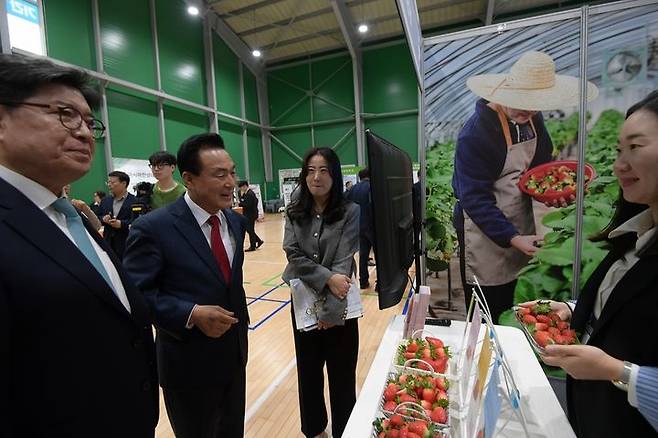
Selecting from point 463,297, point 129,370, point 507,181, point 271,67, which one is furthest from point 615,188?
point 271,67

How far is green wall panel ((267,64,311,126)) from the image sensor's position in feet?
45.9

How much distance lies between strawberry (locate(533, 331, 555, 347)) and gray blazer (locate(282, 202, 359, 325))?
2.60 ft

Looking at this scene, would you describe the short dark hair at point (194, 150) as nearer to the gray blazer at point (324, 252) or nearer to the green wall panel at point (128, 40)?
the gray blazer at point (324, 252)

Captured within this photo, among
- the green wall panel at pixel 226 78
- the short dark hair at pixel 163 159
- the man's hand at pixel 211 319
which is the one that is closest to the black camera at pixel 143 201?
the short dark hair at pixel 163 159

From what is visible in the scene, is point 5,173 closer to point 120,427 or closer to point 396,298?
point 120,427

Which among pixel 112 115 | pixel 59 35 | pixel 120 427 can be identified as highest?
pixel 59 35

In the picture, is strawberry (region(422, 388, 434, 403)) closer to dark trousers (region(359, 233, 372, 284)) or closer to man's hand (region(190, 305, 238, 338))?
man's hand (region(190, 305, 238, 338))

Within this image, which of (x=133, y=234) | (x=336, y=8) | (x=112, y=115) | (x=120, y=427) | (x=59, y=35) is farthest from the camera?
(x=336, y=8)

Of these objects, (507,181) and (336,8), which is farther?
(336,8)

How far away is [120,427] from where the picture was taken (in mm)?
844

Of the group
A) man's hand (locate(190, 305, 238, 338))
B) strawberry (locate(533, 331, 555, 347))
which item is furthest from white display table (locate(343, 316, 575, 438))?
man's hand (locate(190, 305, 238, 338))

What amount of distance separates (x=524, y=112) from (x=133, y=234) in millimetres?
2214

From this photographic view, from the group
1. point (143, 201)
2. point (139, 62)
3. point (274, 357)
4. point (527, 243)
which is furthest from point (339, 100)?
point (527, 243)

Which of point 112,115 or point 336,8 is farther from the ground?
point 336,8
